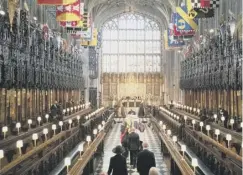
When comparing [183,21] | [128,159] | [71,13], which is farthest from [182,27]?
[128,159]

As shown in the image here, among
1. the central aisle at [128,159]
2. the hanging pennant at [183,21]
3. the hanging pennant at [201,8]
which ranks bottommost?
the central aisle at [128,159]

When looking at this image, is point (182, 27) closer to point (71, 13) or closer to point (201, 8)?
point (201, 8)

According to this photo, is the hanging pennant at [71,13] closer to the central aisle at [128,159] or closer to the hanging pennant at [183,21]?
the central aisle at [128,159]

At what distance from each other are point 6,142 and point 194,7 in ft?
36.0

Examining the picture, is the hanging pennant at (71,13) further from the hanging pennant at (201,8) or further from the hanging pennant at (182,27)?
the hanging pennant at (182,27)

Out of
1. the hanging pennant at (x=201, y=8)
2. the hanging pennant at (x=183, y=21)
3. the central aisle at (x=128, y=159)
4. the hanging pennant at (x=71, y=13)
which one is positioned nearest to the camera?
the central aisle at (x=128, y=159)

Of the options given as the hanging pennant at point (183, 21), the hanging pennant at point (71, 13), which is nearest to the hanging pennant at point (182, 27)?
the hanging pennant at point (183, 21)

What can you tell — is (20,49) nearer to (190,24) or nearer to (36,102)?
(36,102)

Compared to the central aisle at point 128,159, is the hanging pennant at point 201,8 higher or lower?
higher

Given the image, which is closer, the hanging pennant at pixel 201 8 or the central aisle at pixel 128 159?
the central aisle at pixel 128 159

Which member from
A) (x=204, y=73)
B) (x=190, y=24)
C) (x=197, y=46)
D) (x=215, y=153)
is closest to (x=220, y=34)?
(x=190, y=24)

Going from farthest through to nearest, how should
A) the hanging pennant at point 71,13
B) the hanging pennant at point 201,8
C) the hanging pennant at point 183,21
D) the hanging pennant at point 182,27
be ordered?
the hanging pennant at point 182,27 < the hanging pennant at point 183,21 < the hanging pennant at point 71,13 < the hanging pennant at point 201,8

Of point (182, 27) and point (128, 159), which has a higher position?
point (182, 27)

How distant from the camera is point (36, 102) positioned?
82.3ft
